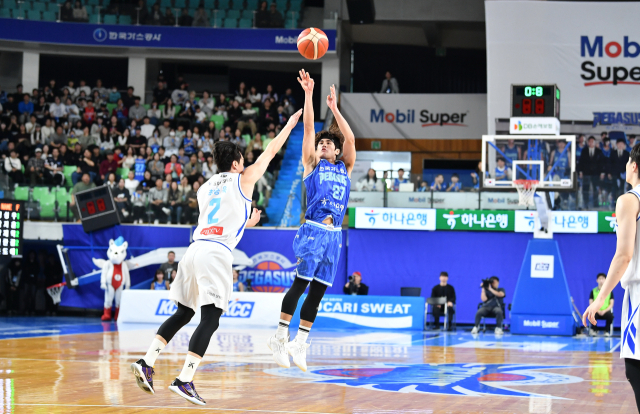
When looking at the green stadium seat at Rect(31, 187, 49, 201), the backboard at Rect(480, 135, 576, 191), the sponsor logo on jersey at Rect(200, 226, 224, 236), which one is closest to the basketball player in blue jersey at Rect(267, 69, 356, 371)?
the sponsor logo on jersey at Rect(200, 226, 224, 236)

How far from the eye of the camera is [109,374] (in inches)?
339

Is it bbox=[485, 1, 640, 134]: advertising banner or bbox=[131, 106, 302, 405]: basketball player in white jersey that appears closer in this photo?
bbox=[131, 106, 302, 405]: basketball player in white jersey

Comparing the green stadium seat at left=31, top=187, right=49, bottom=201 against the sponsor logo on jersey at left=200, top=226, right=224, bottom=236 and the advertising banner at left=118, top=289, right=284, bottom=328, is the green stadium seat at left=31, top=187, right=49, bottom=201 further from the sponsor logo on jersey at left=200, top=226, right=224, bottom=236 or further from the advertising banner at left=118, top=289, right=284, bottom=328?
the sponsor logo on jersey at left=200, top=226, right=224, bottom=236

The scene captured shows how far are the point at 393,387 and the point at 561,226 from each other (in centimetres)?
1369

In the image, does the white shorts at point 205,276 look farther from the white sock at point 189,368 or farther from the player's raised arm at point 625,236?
the player's raised arm at point 625,236

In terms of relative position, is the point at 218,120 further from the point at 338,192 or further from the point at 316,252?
the point at 316,252

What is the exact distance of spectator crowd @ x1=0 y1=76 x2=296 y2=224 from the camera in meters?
21.2

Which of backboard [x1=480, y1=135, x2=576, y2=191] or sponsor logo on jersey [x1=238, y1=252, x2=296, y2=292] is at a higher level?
backboard [x1=480, y1=135, x2=576, y2=191]

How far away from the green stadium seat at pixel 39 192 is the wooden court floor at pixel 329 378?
24.9 feet

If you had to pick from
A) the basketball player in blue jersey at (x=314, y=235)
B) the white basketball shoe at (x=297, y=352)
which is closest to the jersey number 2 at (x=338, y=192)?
the basketball player in blue jersey at (x=314, y=235)

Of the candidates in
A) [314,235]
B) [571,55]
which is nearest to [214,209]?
[314,235]

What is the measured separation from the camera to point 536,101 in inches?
634

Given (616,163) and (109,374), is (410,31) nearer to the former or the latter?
(616,163)

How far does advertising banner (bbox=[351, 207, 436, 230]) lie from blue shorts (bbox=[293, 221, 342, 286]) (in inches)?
539
